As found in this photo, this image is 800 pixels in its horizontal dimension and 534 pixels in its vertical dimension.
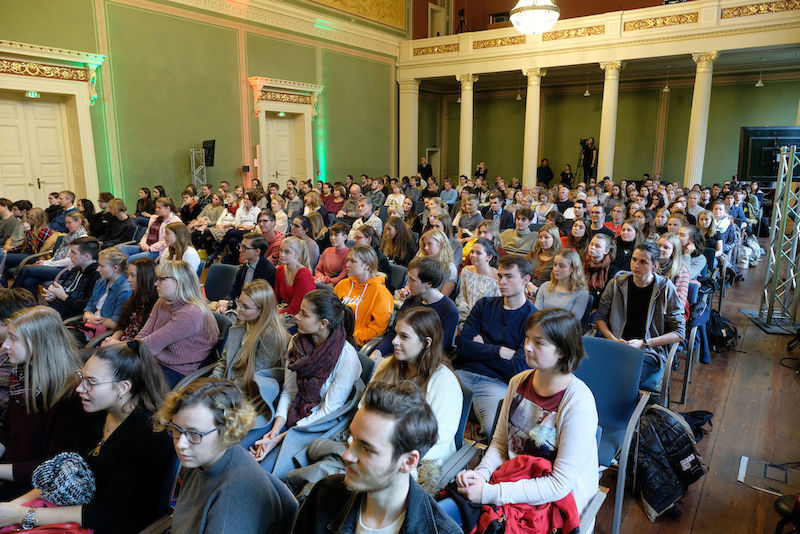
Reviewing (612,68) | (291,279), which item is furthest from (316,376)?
(612,68)

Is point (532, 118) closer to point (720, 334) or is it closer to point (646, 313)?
point (720, 334)

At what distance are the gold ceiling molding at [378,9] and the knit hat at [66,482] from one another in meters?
12.7

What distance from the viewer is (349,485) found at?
1278 millimetres

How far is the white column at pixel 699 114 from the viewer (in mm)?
10938

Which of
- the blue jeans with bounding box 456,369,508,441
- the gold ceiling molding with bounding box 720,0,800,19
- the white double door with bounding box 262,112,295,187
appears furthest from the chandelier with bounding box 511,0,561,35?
the blue jeans with bounding box 456,369,508,441

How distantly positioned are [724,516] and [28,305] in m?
3.83

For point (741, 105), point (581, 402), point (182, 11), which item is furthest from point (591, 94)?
point (581, 402)

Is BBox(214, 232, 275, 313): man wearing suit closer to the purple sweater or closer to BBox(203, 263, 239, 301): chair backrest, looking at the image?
BBox(203, 263, 239, 301): chair backrest

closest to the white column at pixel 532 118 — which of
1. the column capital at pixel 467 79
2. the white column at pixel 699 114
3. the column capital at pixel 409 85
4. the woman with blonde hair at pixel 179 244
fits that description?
the column capital at pixel 467 79

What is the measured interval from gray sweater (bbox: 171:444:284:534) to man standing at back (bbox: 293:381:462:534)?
177mm

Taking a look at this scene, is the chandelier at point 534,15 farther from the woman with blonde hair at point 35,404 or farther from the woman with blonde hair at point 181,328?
the woman with blonde hair at point 35,404

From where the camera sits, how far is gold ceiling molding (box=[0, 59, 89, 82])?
7977 mm

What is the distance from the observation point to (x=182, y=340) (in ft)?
9.96

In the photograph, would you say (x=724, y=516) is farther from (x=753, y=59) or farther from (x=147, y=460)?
(x=753, y=59)
